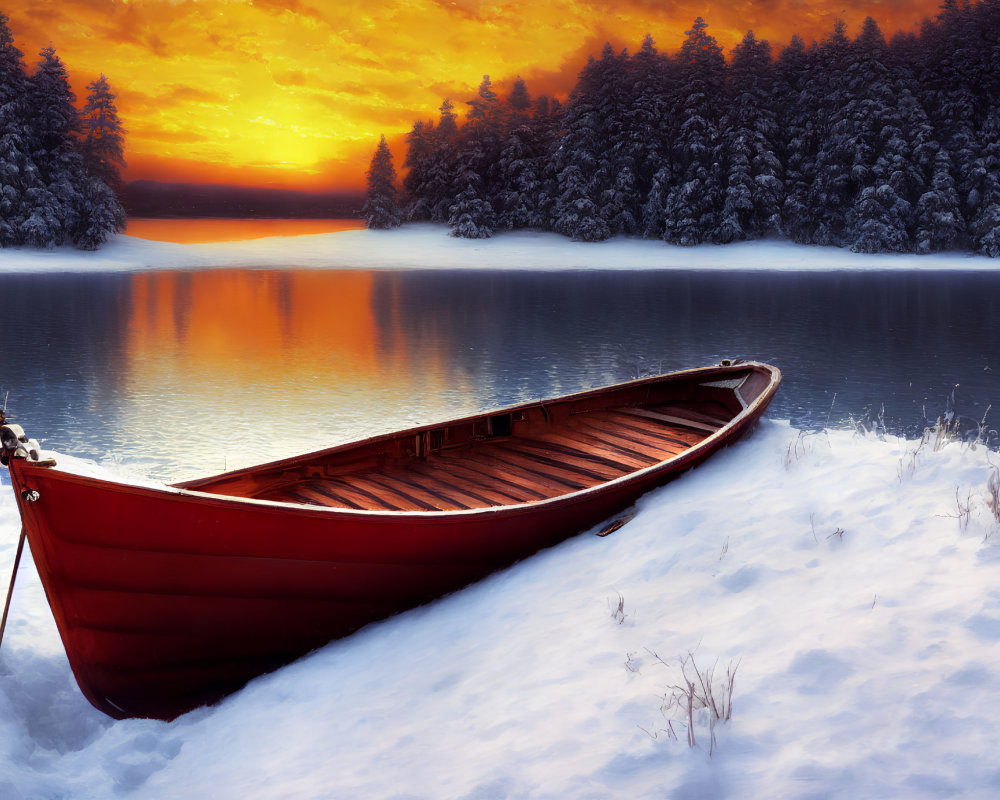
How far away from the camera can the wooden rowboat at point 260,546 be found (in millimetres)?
4051

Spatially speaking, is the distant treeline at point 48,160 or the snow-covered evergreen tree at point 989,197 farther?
the distant treeline at point 48,160

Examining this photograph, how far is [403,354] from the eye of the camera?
17.2 m

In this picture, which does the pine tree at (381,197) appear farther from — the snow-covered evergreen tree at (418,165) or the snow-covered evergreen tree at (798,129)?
the snow-covered evergreen tree at (798,129)

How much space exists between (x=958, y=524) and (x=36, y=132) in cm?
5974

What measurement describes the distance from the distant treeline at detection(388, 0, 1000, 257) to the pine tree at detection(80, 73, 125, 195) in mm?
17720

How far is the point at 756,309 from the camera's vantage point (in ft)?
81.5

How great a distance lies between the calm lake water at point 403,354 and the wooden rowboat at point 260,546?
3.67m

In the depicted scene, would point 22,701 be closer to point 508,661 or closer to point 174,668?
point 174,668

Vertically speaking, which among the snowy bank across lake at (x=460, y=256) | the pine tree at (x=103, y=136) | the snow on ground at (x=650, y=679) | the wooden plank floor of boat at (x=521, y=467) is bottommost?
the snow on ground at (x=650, y=679)

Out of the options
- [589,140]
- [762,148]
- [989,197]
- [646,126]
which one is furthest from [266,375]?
[989,197]

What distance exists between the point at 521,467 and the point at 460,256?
4457 centimetres

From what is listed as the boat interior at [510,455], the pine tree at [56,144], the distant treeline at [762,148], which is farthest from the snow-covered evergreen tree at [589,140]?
the boat interior at [510,455]

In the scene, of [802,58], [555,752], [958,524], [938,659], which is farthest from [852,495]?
[802,58]

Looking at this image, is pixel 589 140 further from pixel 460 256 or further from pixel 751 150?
pixel 460 256
